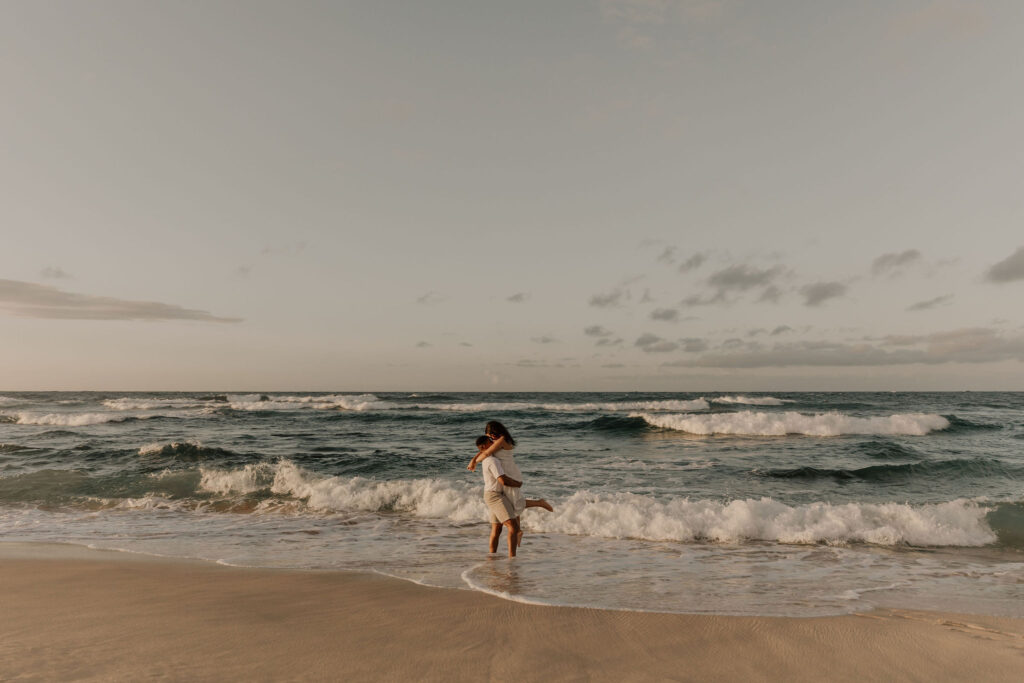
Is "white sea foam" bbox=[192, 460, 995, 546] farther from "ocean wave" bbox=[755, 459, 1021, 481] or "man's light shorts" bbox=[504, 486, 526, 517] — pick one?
"ocean wave" bbox=[755, 459, 1021, 481]

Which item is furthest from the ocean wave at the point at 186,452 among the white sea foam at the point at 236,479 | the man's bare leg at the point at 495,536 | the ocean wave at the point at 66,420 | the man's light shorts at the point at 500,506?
the ocean wave at the point at 66,420

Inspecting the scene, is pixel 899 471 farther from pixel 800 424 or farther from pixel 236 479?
pixel 236 479

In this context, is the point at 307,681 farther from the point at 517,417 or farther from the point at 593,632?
the point at 517,417

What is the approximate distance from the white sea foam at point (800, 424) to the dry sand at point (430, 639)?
908 inches

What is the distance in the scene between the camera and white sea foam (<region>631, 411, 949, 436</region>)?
2748 centimetres

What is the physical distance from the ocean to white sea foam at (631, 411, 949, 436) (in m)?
3.30

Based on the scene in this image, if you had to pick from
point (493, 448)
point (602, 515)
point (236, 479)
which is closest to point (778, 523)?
point (602, 515)

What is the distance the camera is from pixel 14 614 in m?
5.77

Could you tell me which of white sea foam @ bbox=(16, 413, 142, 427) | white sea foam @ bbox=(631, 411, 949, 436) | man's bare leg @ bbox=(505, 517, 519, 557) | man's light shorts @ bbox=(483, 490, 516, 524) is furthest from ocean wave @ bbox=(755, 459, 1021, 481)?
white sea foam @ bbox=(16, 413, 142, 427)

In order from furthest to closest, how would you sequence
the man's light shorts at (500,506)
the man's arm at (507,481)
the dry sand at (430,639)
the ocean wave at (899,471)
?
1. the ocean wave at (899,471)
2. the man's light shorts at (500,506)
3. the man's arm at (507,481)
4. the dry sand at (430,639)

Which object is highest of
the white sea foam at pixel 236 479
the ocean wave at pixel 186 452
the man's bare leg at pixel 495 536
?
the man's bare leg at pixel 495 536

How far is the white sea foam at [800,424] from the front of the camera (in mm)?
27484

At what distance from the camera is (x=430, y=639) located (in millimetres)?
5172

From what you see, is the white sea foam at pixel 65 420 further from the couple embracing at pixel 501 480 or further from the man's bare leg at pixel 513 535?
the man's bare leg at pixel 513 535
